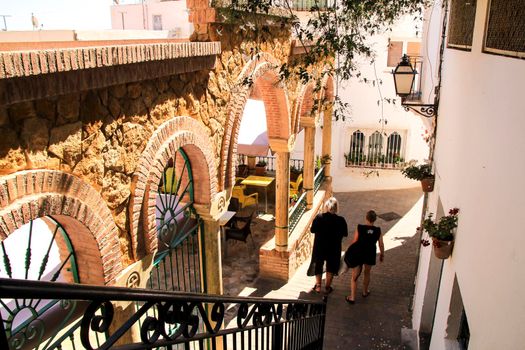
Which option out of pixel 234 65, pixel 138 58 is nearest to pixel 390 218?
pixel 234 65

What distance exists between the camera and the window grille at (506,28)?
2.64 metres

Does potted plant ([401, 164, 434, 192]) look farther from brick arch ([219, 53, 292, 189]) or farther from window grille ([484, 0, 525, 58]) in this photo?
window grille ([484, 0, 525, 58])

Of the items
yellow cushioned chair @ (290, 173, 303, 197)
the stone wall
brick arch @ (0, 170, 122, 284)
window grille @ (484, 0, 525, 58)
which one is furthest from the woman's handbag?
window grille @ (484, 0, 525, 58)

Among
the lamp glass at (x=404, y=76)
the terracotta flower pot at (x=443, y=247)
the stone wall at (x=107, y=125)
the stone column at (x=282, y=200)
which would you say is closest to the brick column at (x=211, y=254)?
the stone wall at (x=107, y=125)

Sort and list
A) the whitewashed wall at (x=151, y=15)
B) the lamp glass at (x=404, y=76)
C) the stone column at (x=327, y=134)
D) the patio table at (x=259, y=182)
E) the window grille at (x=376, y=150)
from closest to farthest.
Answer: the lamp glass at (x=404, y=76) < the patio table at (x=259, y=182) < the stone column at (x=327, y=134) < the window grille at (x=376, y=150) < the whitewashed wall at (x=151, y=15)

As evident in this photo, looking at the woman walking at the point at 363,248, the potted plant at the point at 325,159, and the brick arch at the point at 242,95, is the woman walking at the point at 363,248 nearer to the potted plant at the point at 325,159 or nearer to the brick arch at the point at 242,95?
the brick arch at the point at 242,95

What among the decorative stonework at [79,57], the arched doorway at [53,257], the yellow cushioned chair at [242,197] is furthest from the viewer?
the yellow cushioned chair at [242,197]

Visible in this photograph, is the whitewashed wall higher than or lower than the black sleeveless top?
higher

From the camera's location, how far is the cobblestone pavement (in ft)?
22.6

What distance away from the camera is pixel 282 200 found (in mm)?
9148

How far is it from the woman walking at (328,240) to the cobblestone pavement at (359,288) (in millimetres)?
511

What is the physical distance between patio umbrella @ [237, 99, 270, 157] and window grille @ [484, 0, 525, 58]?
7.26m

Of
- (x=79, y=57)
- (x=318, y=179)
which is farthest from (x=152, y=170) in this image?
(x=318, y=179)

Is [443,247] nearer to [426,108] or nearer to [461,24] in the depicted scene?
[461,24]
